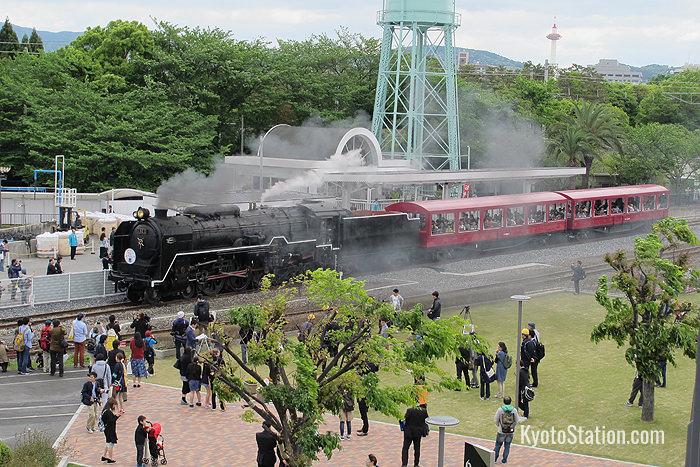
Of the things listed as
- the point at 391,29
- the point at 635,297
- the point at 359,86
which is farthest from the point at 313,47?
the point at 635,297

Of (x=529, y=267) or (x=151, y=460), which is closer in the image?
(x=151, y=460)

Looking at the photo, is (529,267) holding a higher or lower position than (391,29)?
lower

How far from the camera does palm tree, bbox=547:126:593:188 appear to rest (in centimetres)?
6043

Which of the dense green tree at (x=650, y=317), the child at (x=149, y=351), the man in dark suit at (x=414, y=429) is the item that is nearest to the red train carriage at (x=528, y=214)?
the child at (x=149, y=351)

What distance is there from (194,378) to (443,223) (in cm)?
2014

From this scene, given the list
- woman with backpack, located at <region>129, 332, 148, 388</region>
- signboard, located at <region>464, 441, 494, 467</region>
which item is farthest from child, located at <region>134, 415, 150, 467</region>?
signboard, located at <region>464, 441, 494, 467</region>

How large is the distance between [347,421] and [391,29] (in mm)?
41616

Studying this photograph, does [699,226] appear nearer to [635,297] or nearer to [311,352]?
[635,297]

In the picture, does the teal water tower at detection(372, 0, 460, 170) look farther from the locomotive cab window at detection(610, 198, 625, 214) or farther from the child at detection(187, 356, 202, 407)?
the child at detection(187, 356, 202, 407)

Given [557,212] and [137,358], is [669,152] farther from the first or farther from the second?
[137,358]

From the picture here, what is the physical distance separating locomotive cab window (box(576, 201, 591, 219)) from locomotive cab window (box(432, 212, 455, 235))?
30.0ft

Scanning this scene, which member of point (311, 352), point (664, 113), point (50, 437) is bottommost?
point (50, 437)

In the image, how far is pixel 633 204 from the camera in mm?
→ 47562

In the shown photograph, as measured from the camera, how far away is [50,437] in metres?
16.7
